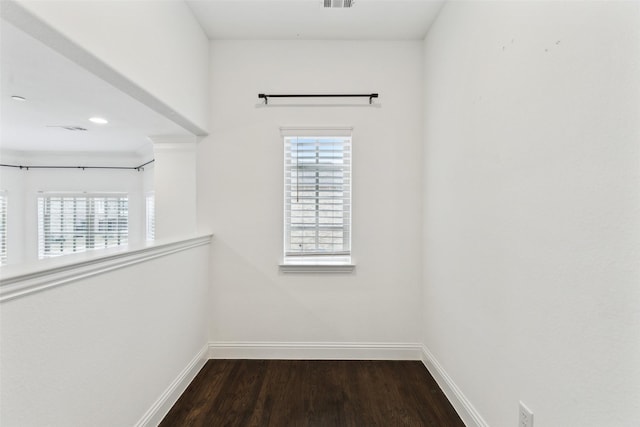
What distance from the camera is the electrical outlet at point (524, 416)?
1250 mm

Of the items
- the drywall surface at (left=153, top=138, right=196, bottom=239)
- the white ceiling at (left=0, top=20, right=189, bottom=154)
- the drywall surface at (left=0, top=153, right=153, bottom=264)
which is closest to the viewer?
the white ceiling at (left=0, top=20, right=189, bottom=154)

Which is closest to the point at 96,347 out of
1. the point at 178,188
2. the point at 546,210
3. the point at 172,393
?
the point at 172,393

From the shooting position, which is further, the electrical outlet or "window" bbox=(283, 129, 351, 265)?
"window" bbox=(283, 129, 351, 265)

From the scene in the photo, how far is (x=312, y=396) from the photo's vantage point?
2082mm

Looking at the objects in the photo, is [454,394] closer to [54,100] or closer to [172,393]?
[172,393]

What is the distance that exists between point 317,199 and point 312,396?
60.5 inches

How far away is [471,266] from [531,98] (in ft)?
3.13

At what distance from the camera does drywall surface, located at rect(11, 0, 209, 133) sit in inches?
45.8

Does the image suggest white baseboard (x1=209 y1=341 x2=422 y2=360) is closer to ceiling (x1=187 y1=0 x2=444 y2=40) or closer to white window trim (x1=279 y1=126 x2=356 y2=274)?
white window trim (x1=279 y1=126 x2=356 y2=274)

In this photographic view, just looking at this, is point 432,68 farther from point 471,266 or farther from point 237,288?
point 237,288

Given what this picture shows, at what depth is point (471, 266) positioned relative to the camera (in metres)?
1.77

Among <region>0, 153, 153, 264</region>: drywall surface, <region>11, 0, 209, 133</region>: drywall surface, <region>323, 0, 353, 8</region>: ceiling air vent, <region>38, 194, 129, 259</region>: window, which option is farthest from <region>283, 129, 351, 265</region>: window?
<region>38, 194, 129, 259</region>: window

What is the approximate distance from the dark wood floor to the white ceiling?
6.55ft

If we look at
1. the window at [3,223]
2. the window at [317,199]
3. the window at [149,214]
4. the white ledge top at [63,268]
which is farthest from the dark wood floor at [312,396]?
the window at [3,223]
